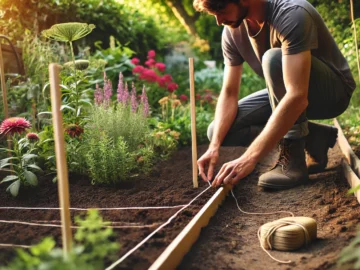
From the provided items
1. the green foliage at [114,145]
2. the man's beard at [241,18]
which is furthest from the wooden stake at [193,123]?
the green foliage at [114,145]

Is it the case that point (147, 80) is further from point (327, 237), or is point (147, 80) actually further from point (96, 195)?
point (327, 237)

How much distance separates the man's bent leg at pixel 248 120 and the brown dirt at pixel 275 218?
30 centimetres

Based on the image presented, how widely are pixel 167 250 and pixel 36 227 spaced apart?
715mm

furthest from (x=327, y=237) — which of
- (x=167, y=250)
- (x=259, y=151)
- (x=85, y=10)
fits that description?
(x=85, y=10)

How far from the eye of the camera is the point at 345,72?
317 centimetres

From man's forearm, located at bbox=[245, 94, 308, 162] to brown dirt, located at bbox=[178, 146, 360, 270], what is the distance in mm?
394

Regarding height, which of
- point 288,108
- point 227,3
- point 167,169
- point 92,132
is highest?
point 227,3

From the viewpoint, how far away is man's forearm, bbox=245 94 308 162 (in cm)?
243

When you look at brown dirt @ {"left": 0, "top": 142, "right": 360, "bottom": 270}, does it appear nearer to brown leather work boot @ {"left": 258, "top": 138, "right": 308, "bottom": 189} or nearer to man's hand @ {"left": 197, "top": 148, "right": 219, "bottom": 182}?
brown leather work boot @ {"left": 258, "top": 138, "right": 308, "bottom": 189}

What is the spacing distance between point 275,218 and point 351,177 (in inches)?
25.0

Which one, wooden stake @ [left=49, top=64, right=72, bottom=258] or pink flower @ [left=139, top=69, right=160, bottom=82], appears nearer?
wooden stake @ [left=49, top=64, right=72, bottom=258]

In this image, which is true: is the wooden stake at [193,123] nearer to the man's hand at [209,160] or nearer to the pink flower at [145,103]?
the man's hand at [209,160]

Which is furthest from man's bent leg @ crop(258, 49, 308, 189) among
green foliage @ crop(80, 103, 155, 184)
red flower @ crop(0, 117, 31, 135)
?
red flower @ crop(0, 117, 31, 135)

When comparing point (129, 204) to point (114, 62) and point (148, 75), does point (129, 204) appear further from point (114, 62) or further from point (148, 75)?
point (114, 62)
